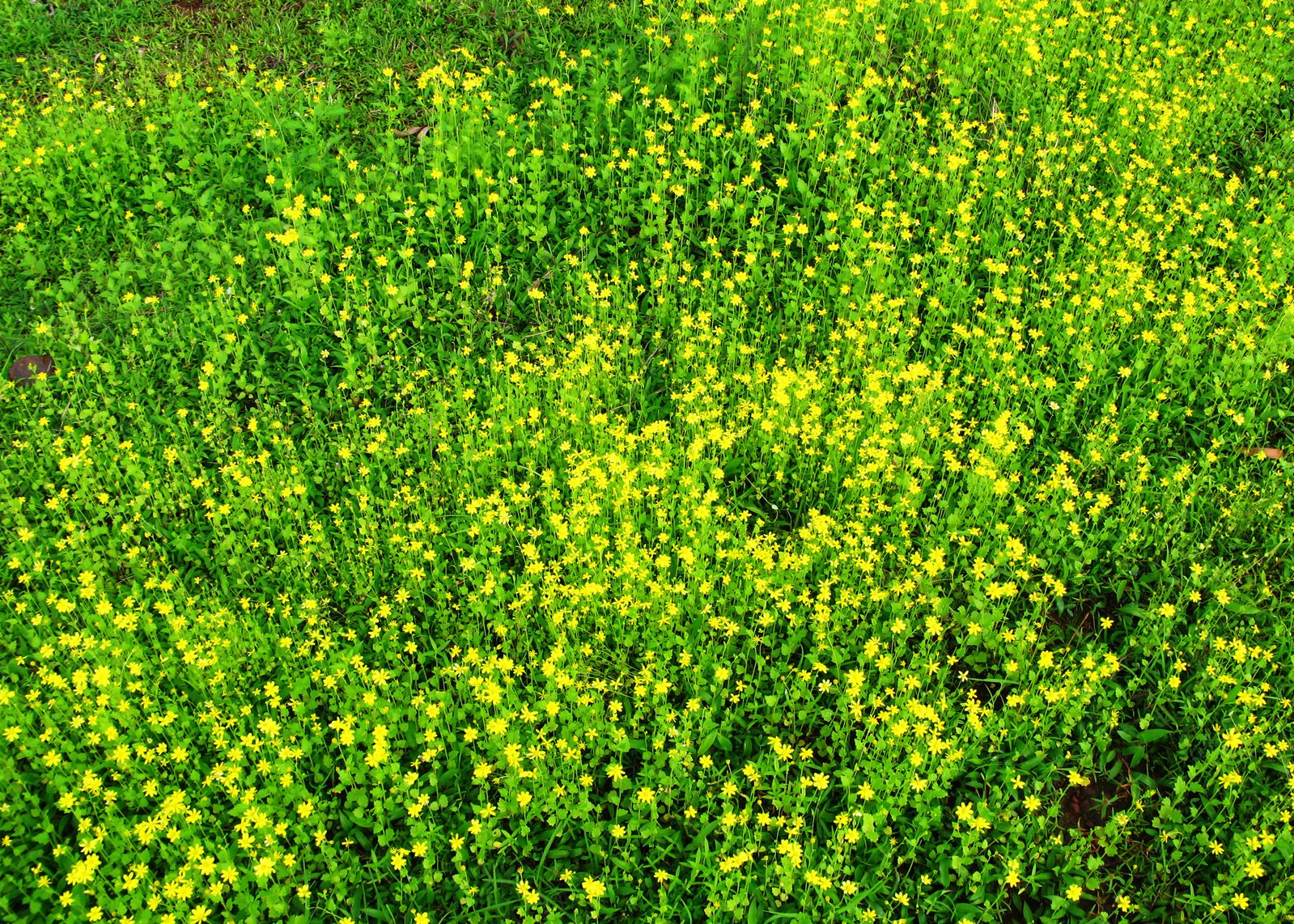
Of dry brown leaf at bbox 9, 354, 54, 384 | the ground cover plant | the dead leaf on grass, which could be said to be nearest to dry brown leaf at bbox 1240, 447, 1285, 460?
the ground cover plant

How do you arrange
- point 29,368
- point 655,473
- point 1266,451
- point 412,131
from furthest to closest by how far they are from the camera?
point 412,131 < point 29,368 < point 1266,451 < point 655,473

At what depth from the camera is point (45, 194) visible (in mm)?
5797

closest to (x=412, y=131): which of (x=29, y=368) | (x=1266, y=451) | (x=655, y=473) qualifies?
(x=29, y=368)

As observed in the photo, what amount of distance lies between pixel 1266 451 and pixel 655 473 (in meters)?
3.13

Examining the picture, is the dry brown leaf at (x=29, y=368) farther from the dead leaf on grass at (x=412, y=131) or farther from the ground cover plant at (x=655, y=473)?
the dead leaf on grass at (x=412, y=131)

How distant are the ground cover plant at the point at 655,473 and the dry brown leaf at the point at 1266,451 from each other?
0.03 metres

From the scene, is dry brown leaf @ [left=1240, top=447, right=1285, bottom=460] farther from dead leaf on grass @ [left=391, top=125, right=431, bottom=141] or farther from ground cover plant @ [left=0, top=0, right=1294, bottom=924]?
dead leaf on grass @ [left=391, top=125, right=431, bottom=141]

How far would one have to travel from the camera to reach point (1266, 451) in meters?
4.51

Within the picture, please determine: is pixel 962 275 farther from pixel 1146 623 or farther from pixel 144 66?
pixel 144 66

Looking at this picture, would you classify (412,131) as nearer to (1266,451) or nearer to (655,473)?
(655,473)

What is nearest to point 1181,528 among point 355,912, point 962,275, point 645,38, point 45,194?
point 962,275

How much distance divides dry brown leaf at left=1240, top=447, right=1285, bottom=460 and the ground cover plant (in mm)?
26

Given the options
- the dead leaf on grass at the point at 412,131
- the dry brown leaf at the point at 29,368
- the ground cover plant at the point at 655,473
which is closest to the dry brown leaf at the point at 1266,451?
the ground cover plant at the point at 655,473

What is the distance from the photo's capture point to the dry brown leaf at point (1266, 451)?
4.48 m
